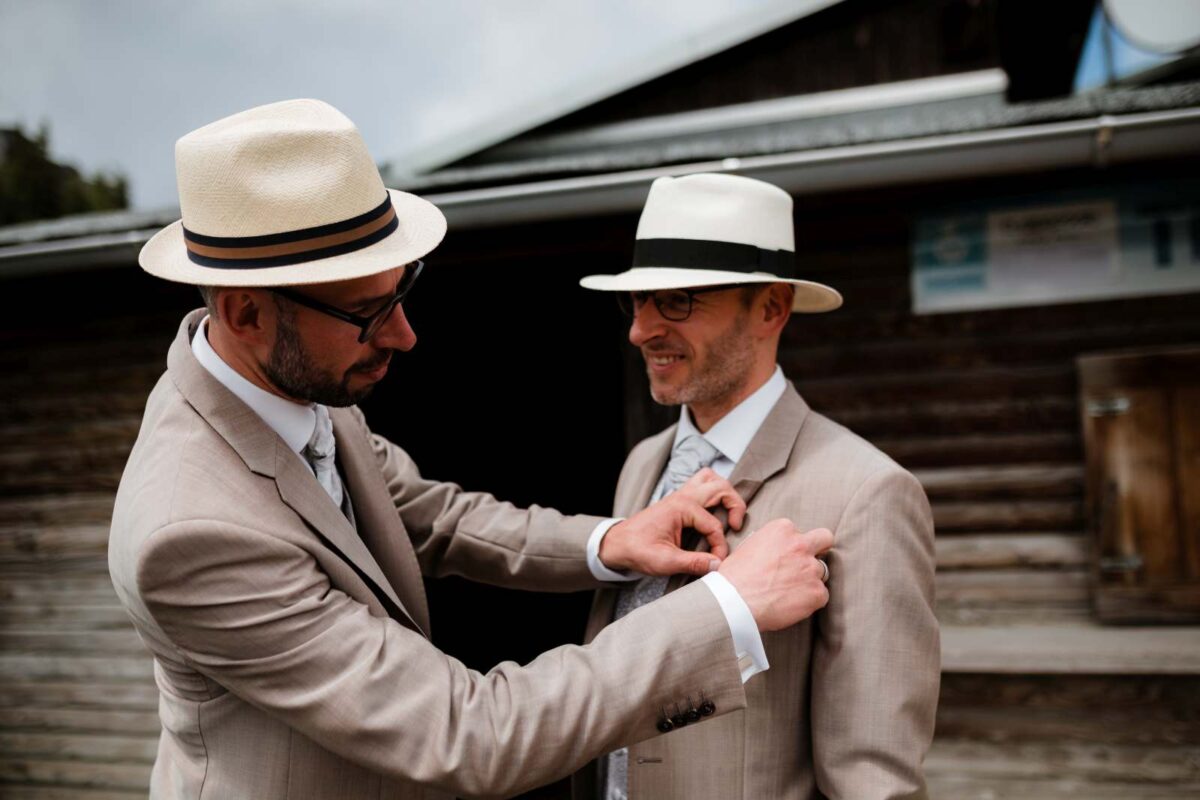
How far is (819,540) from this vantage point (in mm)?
1604

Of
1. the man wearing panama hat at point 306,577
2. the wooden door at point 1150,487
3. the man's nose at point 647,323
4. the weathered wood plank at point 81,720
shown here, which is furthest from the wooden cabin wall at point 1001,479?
the weathered wood plank at point 81,720

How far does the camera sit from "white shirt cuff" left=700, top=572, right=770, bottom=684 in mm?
1505

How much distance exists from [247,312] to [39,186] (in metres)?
30.0

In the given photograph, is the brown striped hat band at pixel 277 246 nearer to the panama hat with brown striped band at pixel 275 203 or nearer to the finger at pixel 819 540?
the panama hat with brown striped band at pixel 275 203

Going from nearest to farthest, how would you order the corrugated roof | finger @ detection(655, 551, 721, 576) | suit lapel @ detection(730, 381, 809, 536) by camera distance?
finger @ detection(655, 551, 721, 576) → suit lapel @ detection(730, 381, 809, 536) → the corrugated roof

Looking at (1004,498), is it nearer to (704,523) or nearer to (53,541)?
(704,523)

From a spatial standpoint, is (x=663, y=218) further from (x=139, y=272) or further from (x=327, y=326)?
(x=139, y=272)

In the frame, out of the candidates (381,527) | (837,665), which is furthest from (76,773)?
(837,665)

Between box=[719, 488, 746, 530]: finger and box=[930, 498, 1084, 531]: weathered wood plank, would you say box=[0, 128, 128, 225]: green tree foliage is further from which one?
box=[719, 488, 746, 530]: finger

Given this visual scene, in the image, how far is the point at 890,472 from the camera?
1709 mm

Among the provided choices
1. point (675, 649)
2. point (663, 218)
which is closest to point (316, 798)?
point (675, 649)

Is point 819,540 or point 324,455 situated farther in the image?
point 324,455

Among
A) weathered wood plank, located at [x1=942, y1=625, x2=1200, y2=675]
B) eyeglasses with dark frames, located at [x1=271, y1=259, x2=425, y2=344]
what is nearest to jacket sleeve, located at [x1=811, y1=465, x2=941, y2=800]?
eyeglasses with dark frames, located at [x1=271, y1=259, x2=425, y2=344]

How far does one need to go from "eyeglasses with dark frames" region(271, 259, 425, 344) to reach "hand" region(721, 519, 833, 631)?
0.78 m
